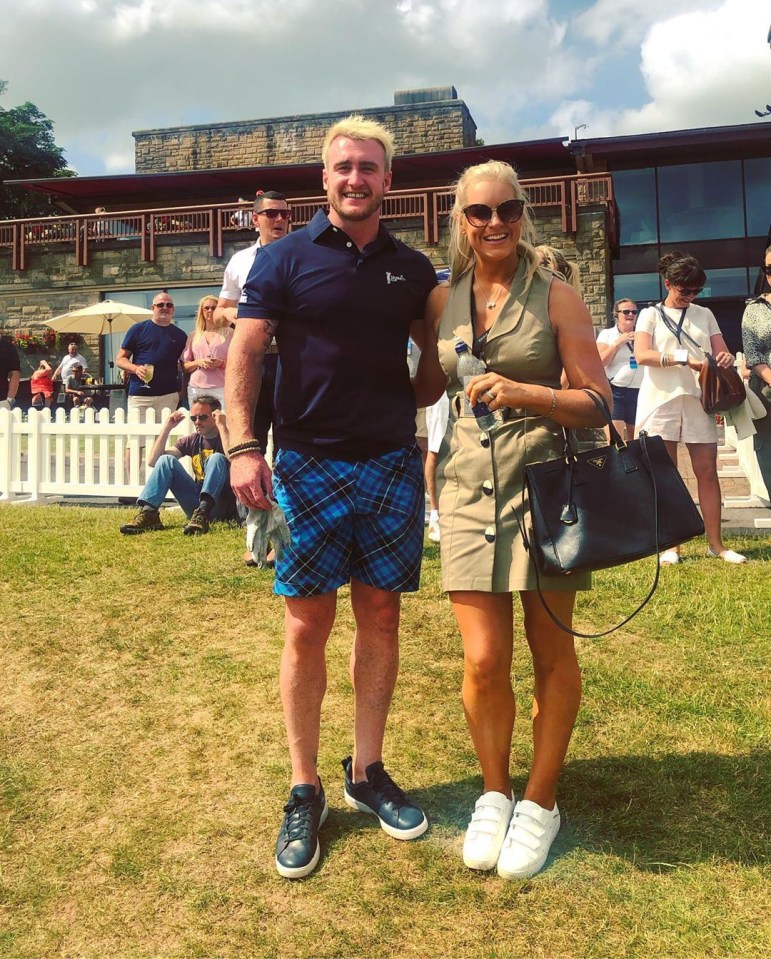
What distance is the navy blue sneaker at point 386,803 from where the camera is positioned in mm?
2889

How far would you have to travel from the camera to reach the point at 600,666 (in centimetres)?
423

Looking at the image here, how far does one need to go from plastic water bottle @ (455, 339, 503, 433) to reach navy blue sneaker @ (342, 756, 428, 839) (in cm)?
127

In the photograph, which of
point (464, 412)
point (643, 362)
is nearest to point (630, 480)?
point (464, 412)

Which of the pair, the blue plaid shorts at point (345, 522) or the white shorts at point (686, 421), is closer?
the blue plaid shorts at point (345, 522)

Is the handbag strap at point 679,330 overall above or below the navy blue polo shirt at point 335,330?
above

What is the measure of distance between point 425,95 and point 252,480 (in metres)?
29.8

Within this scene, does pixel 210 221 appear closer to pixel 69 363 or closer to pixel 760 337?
pixel 69 363

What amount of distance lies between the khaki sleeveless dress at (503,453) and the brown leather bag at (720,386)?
344 cm

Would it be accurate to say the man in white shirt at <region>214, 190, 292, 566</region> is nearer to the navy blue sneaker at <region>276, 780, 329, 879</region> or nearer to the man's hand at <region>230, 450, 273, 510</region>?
the man's hand at <region>230, 450, 273, 510</region>

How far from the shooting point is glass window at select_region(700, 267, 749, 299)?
25.8 meters

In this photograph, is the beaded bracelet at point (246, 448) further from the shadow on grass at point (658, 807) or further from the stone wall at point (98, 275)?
the stone wall at point (98, 275)

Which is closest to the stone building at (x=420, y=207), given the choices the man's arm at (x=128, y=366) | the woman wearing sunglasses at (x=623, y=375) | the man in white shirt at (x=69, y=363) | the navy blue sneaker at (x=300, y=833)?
the man in white shirt at (x=69, y=363)

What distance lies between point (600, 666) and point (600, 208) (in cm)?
1762

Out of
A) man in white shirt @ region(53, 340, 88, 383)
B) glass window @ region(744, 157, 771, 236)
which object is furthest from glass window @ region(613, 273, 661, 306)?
man in white shirt @ region(53, 340, 88, 383)
